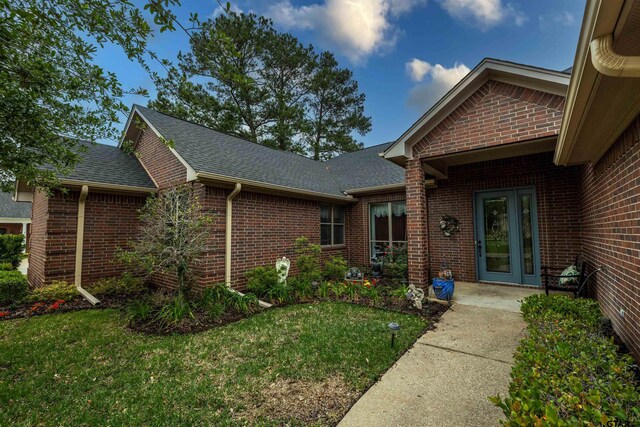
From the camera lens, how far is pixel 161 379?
10.6 feet

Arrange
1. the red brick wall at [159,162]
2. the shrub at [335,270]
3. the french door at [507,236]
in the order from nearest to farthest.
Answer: the french door at [507,236], the red brick wall at [159,162], the shrub at [335,270]

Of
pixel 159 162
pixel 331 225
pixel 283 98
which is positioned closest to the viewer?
pixel 159 162

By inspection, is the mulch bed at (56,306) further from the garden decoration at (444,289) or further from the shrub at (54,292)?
the garden decoration at (444,289)

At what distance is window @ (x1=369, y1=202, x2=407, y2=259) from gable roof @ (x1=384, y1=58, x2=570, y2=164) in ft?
10.3

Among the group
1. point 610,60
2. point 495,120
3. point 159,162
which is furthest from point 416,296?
point 159,162

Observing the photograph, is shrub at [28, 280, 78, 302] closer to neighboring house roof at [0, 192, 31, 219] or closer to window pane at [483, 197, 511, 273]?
window pane at [483, 197, 511, 273]

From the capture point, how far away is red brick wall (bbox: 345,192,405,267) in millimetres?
9938

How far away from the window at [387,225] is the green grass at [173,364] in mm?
4422

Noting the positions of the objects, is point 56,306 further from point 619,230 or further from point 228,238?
point 619,230

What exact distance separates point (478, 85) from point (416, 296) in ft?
14.0

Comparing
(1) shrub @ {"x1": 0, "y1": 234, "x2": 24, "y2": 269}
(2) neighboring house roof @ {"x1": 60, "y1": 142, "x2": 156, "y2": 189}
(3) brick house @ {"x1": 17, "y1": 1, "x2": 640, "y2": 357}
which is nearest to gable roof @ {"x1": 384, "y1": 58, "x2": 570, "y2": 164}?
(3) brick house @ {"x1": 17, "y1": 1, "x2": 640, "y2": 357}

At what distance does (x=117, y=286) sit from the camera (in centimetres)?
687

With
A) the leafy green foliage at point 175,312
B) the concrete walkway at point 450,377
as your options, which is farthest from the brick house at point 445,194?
the concrete walkway at point 450,377

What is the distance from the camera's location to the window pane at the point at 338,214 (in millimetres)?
10166
